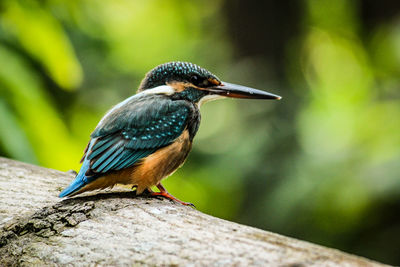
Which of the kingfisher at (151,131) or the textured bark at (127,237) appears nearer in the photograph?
the textured bark at (127,237)

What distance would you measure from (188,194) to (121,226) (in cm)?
336

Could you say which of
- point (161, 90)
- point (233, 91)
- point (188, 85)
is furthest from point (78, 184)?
point (233, 91)

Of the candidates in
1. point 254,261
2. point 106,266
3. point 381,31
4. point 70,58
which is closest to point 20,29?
point 70,58

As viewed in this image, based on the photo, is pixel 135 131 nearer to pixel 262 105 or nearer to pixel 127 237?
pixel 127 237

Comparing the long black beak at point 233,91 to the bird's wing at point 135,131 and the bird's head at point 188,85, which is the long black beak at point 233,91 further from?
the bird's wing at point 135,131

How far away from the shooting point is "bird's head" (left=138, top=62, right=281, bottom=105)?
3131 mm

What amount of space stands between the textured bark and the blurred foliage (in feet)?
2.43

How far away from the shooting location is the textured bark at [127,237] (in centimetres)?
160

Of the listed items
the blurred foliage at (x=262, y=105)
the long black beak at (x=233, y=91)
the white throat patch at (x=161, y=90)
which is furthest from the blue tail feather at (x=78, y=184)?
the long black beak at (x=233, y=91)

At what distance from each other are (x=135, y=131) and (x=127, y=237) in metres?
1.04

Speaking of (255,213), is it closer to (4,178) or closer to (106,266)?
(4,178)

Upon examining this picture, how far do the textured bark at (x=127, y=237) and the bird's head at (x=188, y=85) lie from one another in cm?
85

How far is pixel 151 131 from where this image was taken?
2873mm

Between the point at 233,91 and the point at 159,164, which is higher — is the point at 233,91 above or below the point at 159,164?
above
